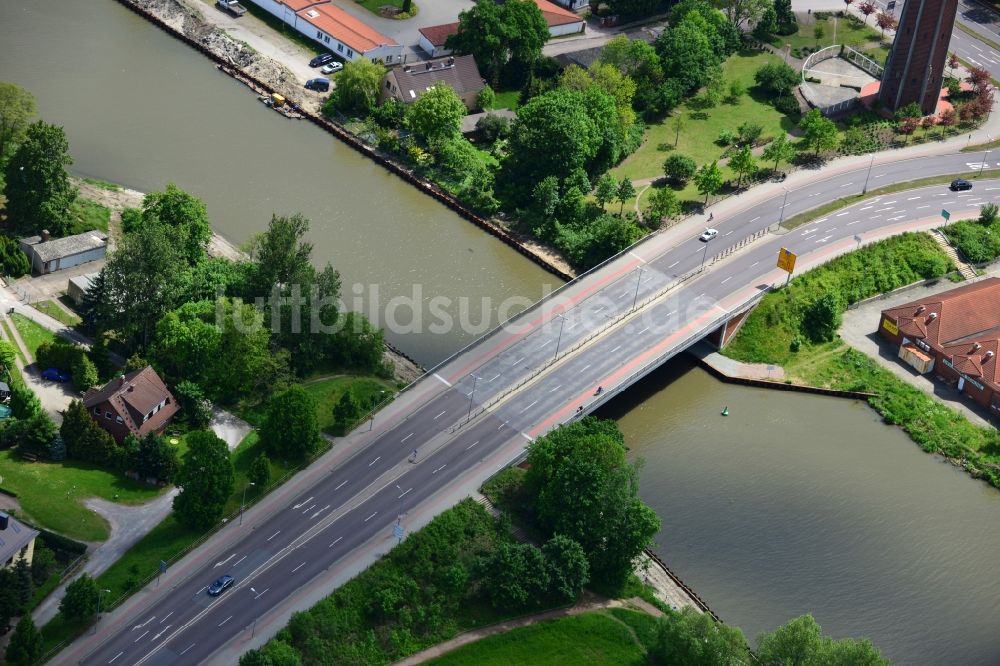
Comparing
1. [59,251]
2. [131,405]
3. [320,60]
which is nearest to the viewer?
[131,405]

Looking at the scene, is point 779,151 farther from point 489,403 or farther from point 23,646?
point 23,646

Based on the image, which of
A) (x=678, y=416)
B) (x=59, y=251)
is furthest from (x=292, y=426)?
(x=678, y=416)

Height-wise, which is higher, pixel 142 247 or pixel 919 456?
pixel 142 247

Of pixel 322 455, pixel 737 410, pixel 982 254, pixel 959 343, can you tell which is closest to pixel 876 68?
pixel 982 254

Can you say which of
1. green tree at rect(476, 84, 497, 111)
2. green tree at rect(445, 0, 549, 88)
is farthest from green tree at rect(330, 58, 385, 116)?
green tree at rect(445, 0, 549, 88)

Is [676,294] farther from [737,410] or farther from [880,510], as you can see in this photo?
[880,510]

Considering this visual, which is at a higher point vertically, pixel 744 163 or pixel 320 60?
pixel 320 60
